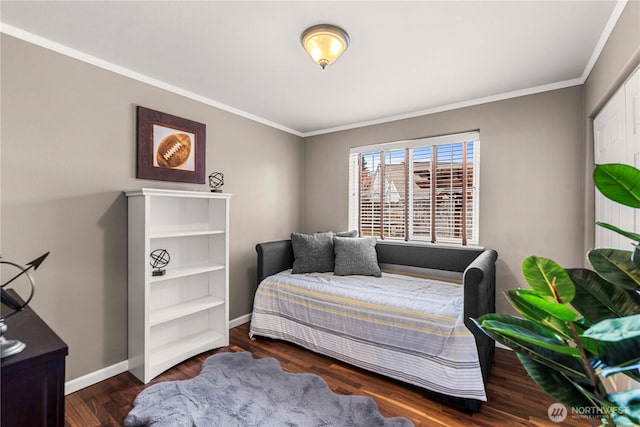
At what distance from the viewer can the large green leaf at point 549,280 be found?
0.74 m

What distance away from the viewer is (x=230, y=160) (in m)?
3.24

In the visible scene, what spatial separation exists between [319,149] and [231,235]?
1797mm

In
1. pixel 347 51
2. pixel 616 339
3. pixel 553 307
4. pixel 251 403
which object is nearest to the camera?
pixel 616 339

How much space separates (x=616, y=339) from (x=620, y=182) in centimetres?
48

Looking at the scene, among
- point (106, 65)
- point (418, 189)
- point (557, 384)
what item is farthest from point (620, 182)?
point (106, 65)

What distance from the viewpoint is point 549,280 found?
75 cm

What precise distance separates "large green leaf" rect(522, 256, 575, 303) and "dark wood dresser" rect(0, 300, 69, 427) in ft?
4.90

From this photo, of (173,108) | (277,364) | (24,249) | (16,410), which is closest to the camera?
(16,410)

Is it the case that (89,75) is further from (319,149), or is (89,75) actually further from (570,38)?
A: (570,38)

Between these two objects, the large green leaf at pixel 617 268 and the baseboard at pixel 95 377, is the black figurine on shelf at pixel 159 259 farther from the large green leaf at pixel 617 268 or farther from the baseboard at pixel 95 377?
the large green leaf at pixel 617 268

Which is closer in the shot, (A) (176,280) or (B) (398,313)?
(B) (398,313)

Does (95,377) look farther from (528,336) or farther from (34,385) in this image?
(528,336)

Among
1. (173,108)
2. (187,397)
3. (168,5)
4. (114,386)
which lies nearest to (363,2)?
(168,5)

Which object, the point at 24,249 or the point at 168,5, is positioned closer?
the point at 168,5
